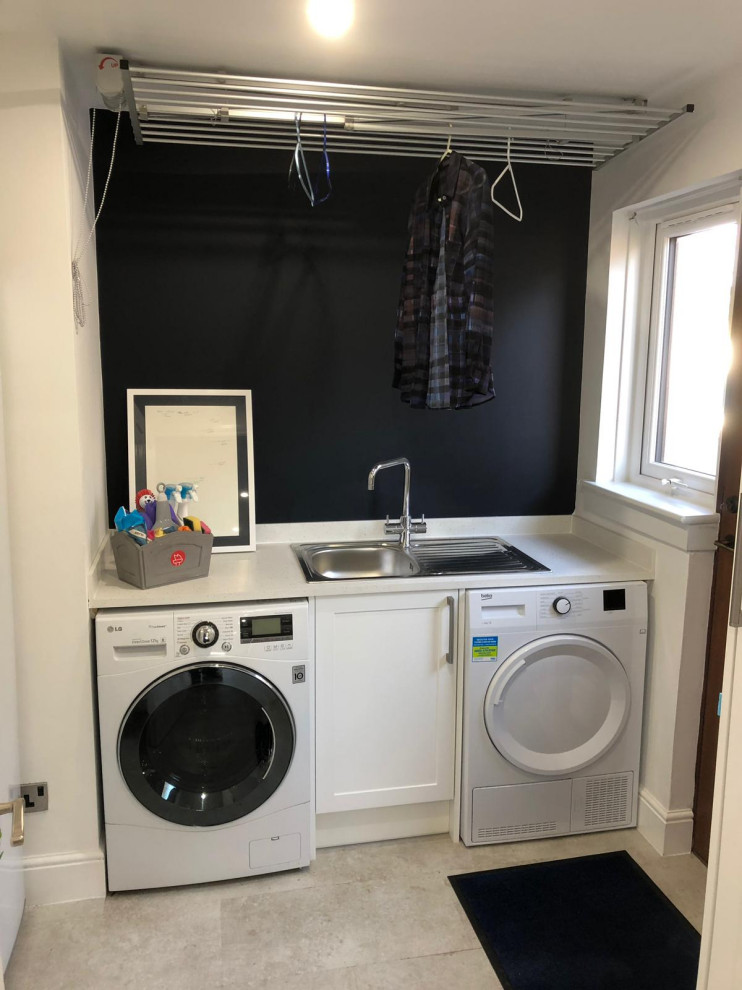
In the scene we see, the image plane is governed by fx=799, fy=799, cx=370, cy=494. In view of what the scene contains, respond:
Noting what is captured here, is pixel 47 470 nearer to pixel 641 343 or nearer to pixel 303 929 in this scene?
pixel 303 929

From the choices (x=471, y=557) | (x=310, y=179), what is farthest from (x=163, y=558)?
(x=310, y=179)

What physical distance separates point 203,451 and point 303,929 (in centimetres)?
158

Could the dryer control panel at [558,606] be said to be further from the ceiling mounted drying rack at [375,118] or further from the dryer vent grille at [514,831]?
the ceiling mounted drying rack at [375,118]

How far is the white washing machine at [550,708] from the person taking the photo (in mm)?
2586

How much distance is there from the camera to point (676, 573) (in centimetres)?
255

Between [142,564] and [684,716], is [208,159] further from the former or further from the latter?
[684,716]

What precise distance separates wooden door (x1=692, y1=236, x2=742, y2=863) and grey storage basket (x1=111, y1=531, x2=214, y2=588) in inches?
62.6

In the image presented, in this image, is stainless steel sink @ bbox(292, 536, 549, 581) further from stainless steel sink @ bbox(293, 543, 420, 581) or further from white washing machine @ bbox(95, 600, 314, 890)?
white washing machine @ bbox(95, 600, 314, 890)

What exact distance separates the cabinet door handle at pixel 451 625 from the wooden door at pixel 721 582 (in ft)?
2.64

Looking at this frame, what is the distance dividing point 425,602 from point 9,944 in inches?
58.1

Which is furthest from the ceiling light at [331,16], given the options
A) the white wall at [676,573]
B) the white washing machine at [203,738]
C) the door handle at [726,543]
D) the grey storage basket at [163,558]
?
the door handle at [726,543]

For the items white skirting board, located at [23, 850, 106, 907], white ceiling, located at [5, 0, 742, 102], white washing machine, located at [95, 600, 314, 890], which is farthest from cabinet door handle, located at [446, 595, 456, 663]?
white ceiling, located at [5, 0, 742, 102]

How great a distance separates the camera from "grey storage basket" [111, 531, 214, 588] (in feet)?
7.82

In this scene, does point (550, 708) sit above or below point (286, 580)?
below
